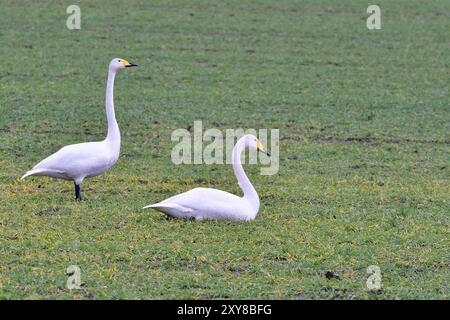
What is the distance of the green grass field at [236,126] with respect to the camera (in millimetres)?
8266

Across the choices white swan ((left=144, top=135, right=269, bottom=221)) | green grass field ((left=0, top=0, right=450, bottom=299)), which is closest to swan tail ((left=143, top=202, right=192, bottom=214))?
white swan ((left=144, top=135, right=269, bottom=221))

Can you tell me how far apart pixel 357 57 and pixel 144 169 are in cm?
1128

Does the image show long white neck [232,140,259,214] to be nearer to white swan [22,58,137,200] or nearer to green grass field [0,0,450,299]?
green grass field [0,0,450,299]

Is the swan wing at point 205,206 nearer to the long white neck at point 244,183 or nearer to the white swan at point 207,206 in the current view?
the white swan at point 207,206

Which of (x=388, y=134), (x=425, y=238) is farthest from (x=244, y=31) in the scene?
(x=425, y=238)

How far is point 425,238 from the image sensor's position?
31.0 feet

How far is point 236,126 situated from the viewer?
52.6 ft

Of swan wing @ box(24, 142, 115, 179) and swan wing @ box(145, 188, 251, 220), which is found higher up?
swan wing @ box(24, 142, 115, 179)

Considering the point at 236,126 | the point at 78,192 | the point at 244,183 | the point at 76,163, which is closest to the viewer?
the point at 244,183

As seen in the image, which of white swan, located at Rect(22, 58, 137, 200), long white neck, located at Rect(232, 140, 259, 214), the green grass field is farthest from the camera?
white swan, located at Rect(22, 58, 137, 200)

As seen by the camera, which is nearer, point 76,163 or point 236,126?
point 76,163

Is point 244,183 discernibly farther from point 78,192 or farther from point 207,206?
point 78,192

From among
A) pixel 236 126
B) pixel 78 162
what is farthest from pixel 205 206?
pixel 236 126

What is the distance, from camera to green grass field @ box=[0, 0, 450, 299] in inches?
325
